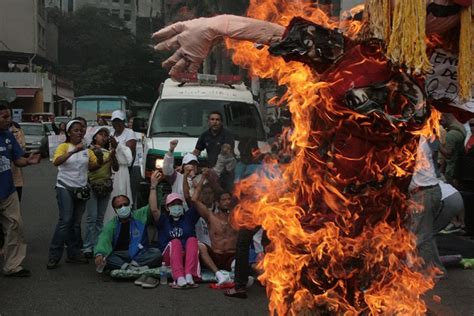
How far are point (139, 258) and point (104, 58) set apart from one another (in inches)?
2546

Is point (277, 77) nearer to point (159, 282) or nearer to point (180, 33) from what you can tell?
point (180, 33)

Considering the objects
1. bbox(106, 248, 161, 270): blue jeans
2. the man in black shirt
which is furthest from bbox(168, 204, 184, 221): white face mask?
the man in black shirt

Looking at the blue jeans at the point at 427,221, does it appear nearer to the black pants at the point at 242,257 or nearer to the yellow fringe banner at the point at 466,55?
the black pants at the point at 242,257

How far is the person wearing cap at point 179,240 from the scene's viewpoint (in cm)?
781

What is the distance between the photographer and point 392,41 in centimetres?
288

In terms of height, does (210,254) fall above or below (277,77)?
below

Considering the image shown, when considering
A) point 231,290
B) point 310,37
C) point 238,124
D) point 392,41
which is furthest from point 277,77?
point 238,124

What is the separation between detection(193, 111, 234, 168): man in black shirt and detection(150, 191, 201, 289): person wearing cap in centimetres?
140

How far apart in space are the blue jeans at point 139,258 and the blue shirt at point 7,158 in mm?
1385

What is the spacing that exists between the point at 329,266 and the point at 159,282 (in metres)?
4.93

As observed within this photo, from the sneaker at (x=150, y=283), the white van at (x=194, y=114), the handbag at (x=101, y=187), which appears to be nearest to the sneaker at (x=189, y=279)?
the sneaker at (x=150, y=283)

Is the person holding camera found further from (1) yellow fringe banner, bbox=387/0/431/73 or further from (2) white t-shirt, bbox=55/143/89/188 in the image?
(1) yellow fringe banner, bbox=387/0/431/73

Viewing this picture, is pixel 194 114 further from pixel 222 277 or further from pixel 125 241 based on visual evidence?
pixel 222 277

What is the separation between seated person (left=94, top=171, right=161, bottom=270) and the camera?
811cm
